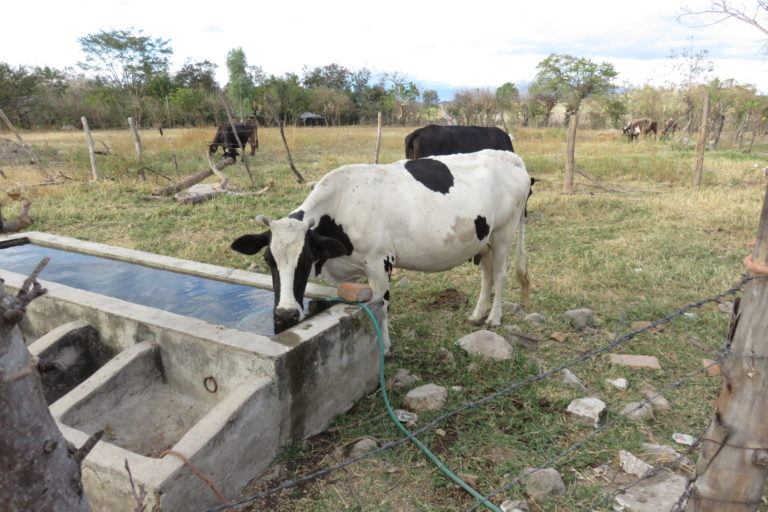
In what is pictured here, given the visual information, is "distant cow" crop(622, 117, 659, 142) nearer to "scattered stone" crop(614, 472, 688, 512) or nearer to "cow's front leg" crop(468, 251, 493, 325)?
"cow's front leg" crop(468, 251, 493, 325)

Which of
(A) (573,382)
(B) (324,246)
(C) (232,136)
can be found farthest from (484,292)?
(C) (232,136)

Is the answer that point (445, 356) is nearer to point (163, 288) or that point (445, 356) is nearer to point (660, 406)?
point (660, 406)

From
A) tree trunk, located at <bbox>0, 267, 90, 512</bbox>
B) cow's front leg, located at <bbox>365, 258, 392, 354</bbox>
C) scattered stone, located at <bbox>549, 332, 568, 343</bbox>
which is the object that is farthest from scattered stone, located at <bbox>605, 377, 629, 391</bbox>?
tree trunk, located at <bbox>0, 267, 90, 512</bbox>

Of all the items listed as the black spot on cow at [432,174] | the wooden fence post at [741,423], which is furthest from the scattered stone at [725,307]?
the wooden fence post at [741,423]

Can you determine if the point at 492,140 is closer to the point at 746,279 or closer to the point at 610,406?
the point at 610,406

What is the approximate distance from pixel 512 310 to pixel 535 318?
290 mm

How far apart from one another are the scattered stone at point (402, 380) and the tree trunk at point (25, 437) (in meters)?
2.83

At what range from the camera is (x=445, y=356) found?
4.15 m

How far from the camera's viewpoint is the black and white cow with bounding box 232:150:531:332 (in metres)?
3.43

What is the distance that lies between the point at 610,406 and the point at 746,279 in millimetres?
2009

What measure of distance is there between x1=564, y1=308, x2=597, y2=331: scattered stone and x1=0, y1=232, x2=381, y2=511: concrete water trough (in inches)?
76.4

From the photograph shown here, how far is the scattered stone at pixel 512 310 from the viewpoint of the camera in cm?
511

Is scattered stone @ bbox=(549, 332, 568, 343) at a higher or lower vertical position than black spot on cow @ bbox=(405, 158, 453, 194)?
lower

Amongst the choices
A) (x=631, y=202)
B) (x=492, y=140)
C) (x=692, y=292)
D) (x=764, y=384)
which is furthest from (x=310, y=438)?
(x=631, y=202)
